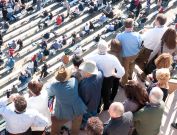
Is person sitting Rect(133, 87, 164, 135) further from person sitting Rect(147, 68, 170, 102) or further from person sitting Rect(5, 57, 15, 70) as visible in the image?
person sitting Rect(5, 57, 15, 70)

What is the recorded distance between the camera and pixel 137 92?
7328 mm

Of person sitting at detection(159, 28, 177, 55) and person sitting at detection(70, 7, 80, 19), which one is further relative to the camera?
person sitting at detection(70, 7, 80, 19)

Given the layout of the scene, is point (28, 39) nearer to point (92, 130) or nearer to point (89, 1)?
point (89, 1)

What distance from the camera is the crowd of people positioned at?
23.0ft

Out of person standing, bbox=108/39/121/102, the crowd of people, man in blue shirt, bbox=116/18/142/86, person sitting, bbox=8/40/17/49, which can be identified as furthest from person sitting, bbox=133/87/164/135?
person sitting, bbox=8/40/17/49

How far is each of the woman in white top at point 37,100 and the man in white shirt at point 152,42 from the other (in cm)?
291

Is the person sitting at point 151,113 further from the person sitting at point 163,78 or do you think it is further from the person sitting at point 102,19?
the person sitting at point 102,19

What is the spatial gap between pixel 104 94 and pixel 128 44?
128cm

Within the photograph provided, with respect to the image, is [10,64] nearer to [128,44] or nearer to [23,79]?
[23,79]

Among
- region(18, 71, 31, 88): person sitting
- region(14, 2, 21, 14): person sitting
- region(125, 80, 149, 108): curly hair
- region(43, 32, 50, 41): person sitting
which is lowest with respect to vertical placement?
region(18, 71, 31, 88): person sitting

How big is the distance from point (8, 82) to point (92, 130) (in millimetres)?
18980

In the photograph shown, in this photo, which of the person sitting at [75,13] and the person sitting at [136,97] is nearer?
the person sitting at [136,97]

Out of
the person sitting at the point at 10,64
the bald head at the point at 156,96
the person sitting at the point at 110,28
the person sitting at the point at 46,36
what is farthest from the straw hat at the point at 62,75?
the person sitting at the point at 46,36

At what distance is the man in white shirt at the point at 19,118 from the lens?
275 inches
